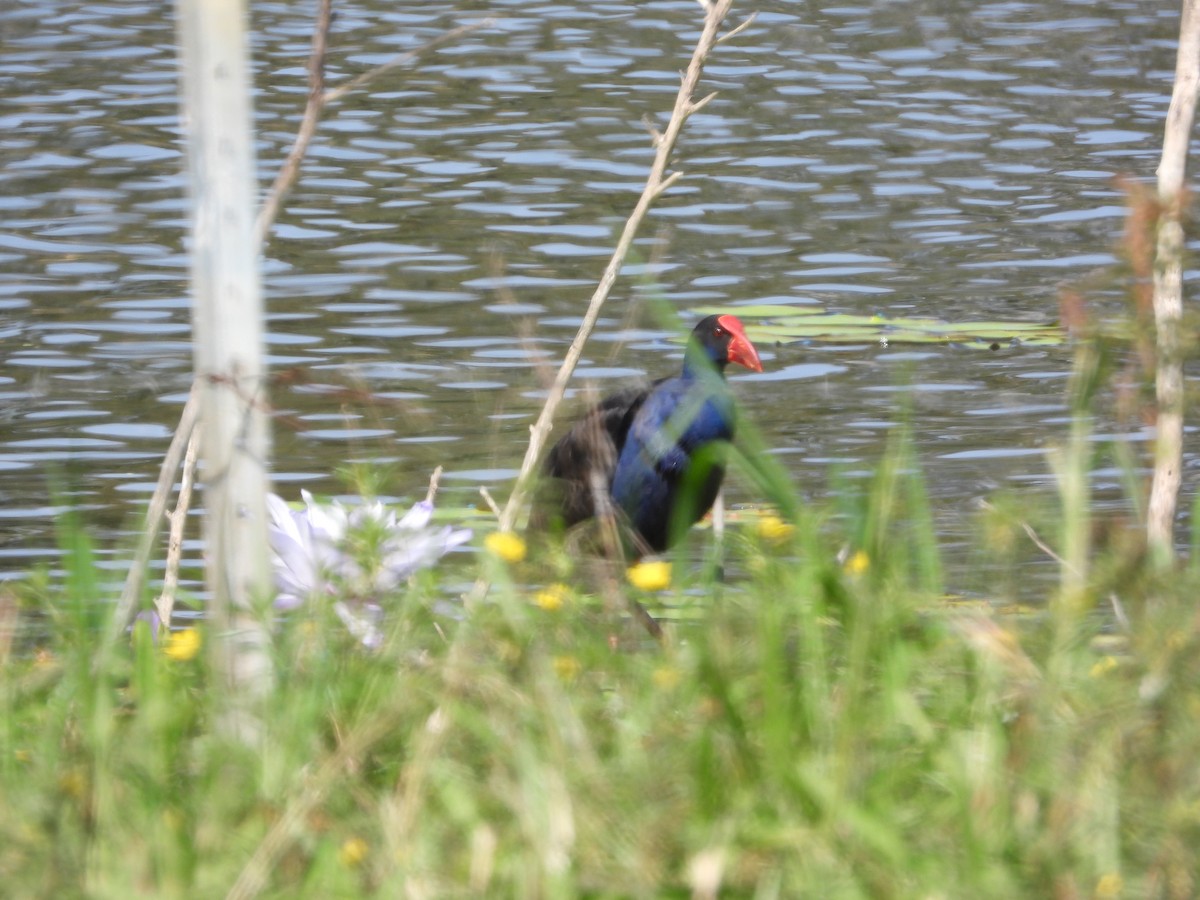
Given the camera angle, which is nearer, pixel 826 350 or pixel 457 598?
pixel 457 598

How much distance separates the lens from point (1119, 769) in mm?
2340

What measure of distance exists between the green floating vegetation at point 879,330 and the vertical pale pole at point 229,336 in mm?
4971

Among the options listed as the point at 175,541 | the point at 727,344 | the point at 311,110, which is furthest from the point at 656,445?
the point at 311,110

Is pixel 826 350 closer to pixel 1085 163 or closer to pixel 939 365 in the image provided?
pixel 939 365

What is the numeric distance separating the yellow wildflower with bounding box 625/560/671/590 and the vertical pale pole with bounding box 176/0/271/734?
1.80 feet

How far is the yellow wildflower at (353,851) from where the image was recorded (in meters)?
2.29

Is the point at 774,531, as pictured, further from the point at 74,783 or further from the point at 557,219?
the point at 557,219

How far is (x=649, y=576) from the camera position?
2.96m

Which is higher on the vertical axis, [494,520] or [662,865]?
[662,865]

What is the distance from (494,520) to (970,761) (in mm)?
3040

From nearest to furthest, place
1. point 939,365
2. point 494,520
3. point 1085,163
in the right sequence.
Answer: point 494,520 → point 939,365 → point 1085,163

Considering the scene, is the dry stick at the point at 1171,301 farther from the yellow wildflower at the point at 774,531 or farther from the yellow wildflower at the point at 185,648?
the yellow wildflower at the point at 185,648

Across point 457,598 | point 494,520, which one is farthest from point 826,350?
point 457,598

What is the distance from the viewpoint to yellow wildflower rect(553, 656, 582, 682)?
105 inches
